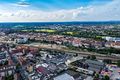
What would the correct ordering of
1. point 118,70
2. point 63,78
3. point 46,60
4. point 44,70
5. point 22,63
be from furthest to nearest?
point 46,60 < point 22,63 < point 118,70 < point 44,70 < point 63,78

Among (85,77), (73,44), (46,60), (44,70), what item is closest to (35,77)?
(44,70)

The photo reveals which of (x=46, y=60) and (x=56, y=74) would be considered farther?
(x=46, y=60)

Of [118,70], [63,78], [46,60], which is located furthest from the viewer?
[46,60]

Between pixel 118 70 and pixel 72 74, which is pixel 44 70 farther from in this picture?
pixel 118 70

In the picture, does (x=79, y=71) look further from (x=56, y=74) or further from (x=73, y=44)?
(x=73, y=44)

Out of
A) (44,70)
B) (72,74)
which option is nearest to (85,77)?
(72,74)

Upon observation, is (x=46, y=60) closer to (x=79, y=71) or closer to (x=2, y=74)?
(x=79, y=71)

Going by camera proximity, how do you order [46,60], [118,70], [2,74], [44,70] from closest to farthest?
[2,74], [44,70], [118,70], [46,60]

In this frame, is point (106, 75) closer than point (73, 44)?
Yes
